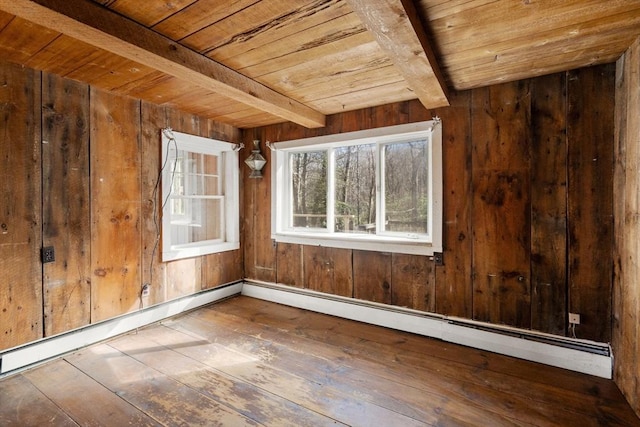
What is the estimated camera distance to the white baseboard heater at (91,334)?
2.30 m

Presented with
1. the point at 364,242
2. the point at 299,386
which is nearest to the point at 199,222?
the point at 364,242

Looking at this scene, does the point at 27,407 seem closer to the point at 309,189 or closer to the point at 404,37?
the point at 309,189

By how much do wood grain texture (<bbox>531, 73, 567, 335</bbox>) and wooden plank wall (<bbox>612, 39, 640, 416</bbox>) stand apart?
11.9 inches

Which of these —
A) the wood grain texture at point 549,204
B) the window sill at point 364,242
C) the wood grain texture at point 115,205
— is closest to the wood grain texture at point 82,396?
the wood grain texture at point 115,205

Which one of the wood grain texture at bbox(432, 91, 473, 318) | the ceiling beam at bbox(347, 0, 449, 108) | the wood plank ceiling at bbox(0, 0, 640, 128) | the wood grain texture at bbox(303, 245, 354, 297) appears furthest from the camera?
the wood grain texture at bbox(303, 245, 354, 297)

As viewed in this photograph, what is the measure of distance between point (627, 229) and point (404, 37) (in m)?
1.93

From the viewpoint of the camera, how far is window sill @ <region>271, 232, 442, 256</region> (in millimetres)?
2986

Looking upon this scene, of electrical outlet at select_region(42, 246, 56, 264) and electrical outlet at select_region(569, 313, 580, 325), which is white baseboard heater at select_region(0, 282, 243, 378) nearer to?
electrical outlet at select_region(42, 246, 56, 264)

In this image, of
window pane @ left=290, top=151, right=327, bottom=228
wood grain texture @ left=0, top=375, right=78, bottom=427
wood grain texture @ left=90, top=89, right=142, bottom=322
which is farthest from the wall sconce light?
wood grain texture @ left=0, top=375, right=78, bottom=427

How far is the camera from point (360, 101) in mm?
3076

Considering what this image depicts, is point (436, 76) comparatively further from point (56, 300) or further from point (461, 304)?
point (56, 300)

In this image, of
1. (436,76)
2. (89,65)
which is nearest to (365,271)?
(436,76)

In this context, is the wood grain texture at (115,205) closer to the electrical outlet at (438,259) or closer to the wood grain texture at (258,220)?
the wood grain texture at (258,220)

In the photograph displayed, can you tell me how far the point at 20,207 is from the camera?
233cm
